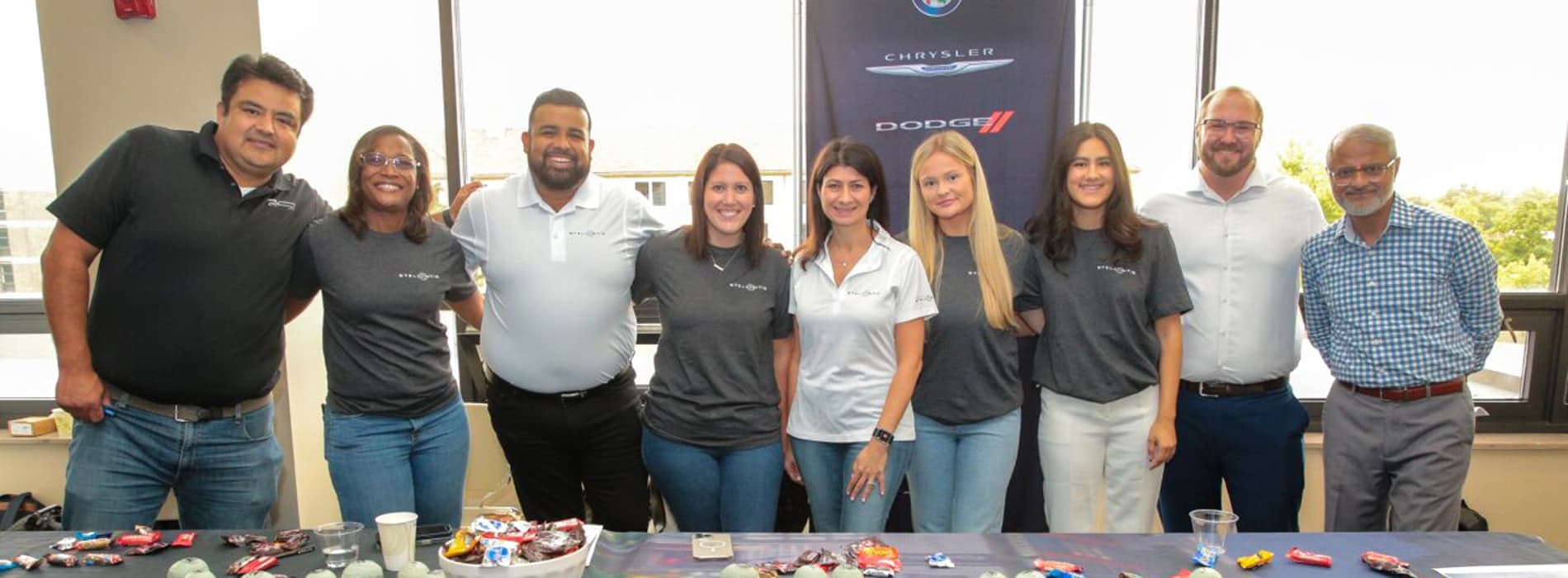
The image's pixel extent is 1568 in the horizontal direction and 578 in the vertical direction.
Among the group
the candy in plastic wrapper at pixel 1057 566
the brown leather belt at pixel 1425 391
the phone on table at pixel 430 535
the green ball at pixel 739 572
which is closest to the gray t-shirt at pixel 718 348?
the phone on table at pixel 430 535

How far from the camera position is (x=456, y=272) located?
2260 millimetres

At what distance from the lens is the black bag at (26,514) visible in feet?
9.20

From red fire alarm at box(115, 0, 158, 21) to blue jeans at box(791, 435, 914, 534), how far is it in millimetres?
2649

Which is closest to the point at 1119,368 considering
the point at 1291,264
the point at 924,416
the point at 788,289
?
the point at 924,416

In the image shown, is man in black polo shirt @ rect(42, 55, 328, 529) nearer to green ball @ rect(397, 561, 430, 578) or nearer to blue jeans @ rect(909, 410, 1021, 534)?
green ball @ rect(397, 561, 430, 578)

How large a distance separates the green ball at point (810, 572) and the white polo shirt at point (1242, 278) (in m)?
1.54

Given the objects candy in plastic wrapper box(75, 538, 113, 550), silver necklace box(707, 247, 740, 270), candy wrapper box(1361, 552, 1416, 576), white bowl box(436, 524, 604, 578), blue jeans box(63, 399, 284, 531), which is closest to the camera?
white bowl box(436, 524, 604, 578)

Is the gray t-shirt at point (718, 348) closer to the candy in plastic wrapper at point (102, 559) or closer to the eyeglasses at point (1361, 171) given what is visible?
the candy in plastic wrapper at point (102, 559)

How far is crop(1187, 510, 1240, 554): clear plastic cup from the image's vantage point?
1482 mm

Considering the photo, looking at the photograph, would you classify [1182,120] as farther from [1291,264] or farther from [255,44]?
[255,44]

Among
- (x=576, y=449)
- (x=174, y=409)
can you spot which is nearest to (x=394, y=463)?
(x=576, y=449)

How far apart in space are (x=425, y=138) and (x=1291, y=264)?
3.25 meters

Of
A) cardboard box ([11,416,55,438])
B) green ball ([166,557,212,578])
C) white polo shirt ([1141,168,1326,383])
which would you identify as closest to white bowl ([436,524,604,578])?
green ball ([166,557,212,578])

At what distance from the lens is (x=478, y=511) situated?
3232mm
